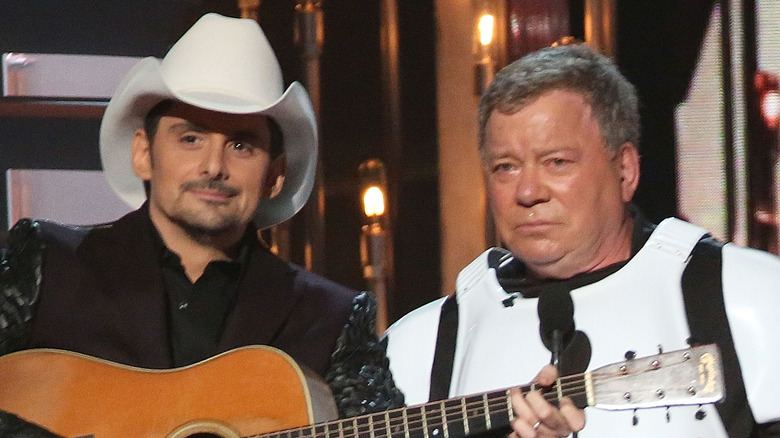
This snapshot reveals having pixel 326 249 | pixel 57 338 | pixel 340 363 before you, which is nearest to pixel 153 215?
pixel 57 338

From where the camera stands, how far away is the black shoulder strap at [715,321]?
2211 mm

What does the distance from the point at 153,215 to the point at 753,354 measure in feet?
4.31

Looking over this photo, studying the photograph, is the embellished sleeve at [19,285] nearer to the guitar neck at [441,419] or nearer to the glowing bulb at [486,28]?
the guitar neck at [441,419]

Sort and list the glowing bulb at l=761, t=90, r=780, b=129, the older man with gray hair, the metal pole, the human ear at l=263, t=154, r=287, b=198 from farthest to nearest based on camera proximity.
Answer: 1. the metal pole
2. the glowing bulb at l=761, t=90, r=780, b=129
3. the human ear at l=263, t=154, r=287, b=198
4. the older man with gray hair

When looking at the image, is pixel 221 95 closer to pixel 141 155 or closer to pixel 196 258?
pixel 141 155

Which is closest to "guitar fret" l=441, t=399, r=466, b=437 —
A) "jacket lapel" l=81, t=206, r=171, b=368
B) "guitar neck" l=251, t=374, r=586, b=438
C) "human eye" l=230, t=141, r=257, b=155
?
"guitar neck" l=251, t=374, r=586, b=438

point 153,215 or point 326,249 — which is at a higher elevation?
point 153,215

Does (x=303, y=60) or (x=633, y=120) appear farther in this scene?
(x=303, y=60)

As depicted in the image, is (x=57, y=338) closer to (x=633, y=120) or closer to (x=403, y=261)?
(x=633, y=120)

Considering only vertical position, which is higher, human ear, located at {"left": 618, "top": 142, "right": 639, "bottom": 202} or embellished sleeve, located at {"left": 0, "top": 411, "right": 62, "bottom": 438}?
human ear, located at {"left": 618, "top": 142, "right": 639, "bottom": 202}

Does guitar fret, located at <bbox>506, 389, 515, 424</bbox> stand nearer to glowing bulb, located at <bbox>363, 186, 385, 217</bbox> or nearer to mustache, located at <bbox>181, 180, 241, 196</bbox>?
mustache, located at <bbox>181, 180, 241, 196</bbox>

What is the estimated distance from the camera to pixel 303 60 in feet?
13.7

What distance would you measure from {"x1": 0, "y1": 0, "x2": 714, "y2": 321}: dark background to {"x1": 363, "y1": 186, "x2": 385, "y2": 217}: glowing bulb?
0.05 metres

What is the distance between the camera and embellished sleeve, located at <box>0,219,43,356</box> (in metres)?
2.38
